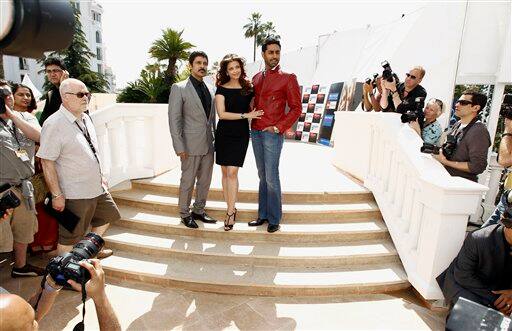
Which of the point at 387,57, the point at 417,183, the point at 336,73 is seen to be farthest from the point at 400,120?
the point at 336,73

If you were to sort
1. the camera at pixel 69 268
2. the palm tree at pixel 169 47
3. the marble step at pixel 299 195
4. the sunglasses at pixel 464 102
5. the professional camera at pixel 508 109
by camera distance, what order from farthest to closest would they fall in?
the palm tree at pixel 169 47, the marble step at pixel 299 195, the sunglasses at pixel 464 102, the professional camera at pixel 508 109, the camera at pixel 69 268

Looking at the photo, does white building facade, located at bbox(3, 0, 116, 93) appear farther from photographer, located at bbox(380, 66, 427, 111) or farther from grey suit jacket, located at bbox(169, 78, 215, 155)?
photographer, located at bbox(380, 66, 427, 111)

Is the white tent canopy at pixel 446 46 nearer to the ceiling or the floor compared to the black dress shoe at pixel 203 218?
nearer to the ceiling

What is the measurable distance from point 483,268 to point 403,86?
7.52ft

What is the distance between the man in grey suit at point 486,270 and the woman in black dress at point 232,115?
212 centimetres

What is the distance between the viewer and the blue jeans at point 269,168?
3129 mm

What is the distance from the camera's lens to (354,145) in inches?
188

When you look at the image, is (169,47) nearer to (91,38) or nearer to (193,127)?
(193,127)

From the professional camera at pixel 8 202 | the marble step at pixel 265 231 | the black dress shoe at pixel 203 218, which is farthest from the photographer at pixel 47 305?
the black dress shoe at pixel 203 218

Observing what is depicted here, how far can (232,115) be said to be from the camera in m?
3.05

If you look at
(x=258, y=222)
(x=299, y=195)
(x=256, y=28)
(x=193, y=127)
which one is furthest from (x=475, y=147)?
(x=256, y=28)

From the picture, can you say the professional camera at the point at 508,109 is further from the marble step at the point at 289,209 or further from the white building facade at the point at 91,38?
the white building facade at the point at 91,38

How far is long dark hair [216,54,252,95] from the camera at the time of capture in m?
2.97

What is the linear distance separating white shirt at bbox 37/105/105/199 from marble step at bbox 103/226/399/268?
878 millimetres
